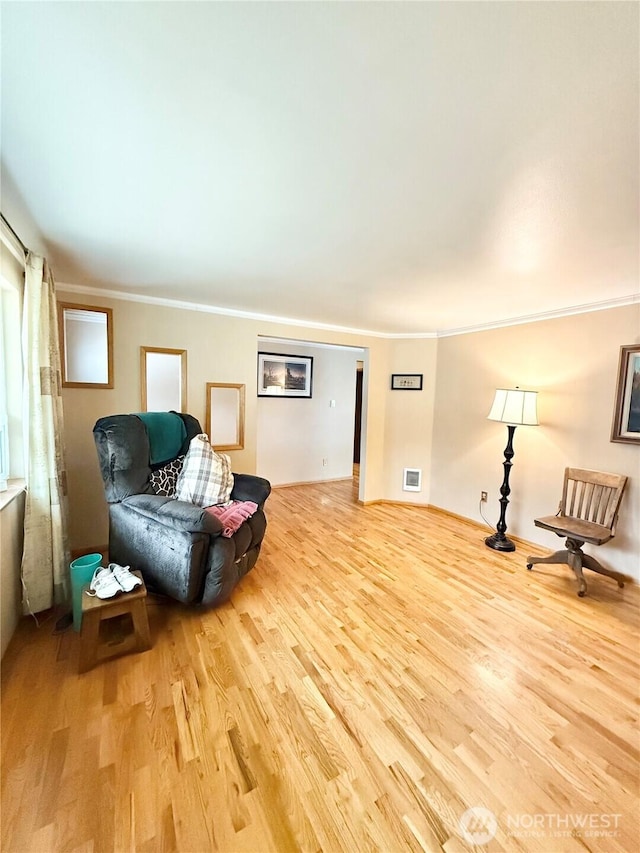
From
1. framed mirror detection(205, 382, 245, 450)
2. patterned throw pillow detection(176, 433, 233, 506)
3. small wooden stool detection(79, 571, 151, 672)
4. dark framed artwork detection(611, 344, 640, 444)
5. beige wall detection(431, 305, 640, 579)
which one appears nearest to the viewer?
small wooden stool detection(79, 571, 151, 672)

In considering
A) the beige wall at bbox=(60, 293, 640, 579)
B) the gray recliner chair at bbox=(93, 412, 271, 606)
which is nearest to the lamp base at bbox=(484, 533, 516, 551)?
the beige wall at bbox=(60, 293, 640, 579)

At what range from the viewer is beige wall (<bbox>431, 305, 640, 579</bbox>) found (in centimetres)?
267

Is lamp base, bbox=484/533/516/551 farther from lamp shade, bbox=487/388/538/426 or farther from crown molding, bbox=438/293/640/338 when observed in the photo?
crown molding, bbox=438/293/640/338

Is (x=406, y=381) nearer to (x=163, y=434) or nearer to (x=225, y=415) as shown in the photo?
(x=225, y=415)

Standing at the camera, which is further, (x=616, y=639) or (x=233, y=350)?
(x=233, y=350)

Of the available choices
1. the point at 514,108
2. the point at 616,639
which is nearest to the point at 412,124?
the point at 514,108

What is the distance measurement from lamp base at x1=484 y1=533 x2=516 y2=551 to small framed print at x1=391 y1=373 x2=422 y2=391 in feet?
6.33

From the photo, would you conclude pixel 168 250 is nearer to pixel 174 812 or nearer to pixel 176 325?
pixel 176 325

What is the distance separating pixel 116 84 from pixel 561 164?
1.43 m

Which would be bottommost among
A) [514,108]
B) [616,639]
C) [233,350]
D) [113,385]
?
[616,639]

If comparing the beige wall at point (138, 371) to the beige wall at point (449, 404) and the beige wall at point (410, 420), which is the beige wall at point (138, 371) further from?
the beige wall at point (410, 420)

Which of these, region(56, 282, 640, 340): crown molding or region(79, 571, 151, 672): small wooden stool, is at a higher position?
region(56, 282, 640, 340): crown molding

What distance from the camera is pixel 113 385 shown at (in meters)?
2.89

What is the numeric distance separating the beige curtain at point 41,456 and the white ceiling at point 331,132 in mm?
391
